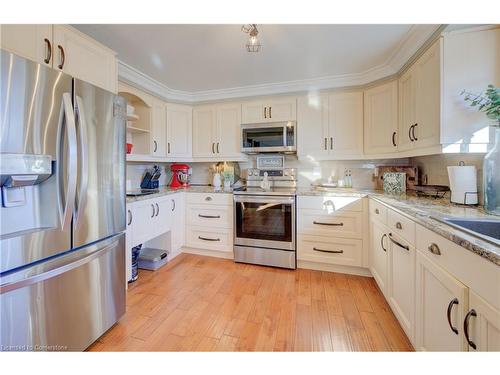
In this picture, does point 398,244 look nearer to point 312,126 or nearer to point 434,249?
point 434,249

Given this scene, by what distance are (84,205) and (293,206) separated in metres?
1.84

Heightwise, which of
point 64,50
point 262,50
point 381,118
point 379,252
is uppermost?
point 262,50

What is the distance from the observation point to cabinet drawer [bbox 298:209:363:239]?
2.19 m

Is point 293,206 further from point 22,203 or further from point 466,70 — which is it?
point 22,203

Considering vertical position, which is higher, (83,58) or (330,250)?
(83,58)

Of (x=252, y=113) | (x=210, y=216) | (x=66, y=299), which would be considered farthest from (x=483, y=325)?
(x=252, y=113)

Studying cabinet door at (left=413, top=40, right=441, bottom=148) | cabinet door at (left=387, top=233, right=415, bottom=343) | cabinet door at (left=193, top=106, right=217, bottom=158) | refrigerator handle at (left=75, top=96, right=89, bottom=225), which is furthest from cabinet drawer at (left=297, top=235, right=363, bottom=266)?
refrigerator handle at (left=75, top=96, right=89, bottom=225)

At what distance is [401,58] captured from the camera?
1.93m

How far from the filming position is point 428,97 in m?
1.60

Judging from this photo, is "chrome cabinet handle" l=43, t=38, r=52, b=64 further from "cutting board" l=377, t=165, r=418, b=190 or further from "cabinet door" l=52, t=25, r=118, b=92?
"cutting board" l=377, t=165, r=418, b=190

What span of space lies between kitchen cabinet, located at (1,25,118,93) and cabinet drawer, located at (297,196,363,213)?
2087 millimetres

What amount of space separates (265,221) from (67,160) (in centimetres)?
186
